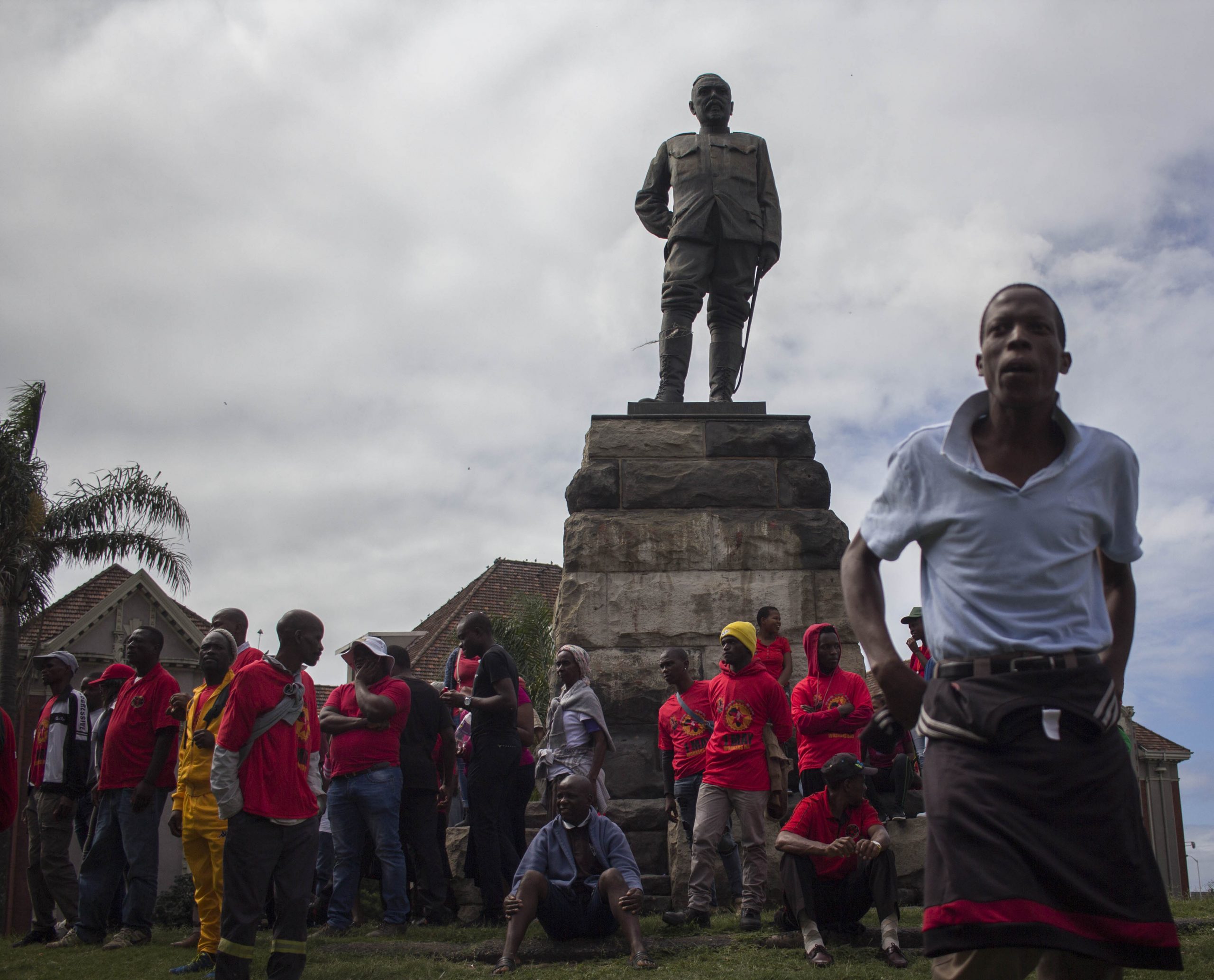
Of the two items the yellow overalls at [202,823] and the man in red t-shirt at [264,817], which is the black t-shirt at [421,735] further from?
the man in red t-shirt at [264,817]

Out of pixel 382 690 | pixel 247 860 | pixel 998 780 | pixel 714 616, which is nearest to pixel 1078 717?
pixel 998 780

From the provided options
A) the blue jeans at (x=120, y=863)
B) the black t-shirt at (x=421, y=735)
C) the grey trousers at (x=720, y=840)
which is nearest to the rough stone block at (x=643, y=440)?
the black t-shirt at (x=421, y=735)

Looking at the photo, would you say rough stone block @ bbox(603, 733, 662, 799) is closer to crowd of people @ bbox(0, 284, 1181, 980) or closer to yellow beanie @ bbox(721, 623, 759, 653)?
crowd of people @ bbox(0, 284, 1181, 980)

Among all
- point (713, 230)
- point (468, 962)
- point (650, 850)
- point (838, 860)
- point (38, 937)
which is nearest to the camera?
point (838, 860)

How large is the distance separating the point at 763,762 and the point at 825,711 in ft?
1.48

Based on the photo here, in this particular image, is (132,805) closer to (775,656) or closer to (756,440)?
(775,656)

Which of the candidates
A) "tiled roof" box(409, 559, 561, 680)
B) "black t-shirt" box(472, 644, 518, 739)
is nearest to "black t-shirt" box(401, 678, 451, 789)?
"black t-shirt" box(472, 644, 518, 739)

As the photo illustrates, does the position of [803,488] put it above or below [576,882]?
above

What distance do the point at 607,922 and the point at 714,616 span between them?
309 cm

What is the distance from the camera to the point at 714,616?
8523mm

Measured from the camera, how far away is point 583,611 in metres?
8.55

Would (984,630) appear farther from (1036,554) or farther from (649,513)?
(649,513)

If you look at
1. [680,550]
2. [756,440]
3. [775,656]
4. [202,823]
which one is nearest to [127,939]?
[202,823]

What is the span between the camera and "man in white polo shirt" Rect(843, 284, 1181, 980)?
240cm
